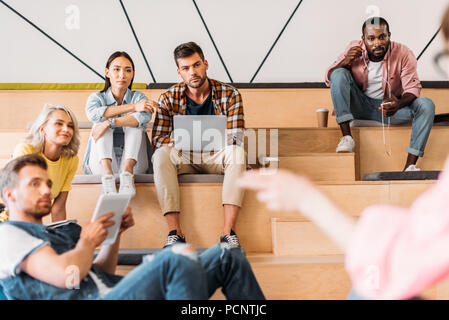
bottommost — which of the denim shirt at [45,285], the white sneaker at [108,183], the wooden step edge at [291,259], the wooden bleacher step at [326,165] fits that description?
the wooden step edge at [291,259]

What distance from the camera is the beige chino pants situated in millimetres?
1216

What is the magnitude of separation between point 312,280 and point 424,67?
150 cm

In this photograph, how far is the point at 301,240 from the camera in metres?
1.18

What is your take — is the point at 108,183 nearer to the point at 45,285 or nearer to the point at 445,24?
the point at 45,285

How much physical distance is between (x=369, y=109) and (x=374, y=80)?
100mm

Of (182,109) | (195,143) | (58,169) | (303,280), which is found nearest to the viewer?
(303,280)

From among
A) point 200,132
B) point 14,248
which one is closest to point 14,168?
point 14,248

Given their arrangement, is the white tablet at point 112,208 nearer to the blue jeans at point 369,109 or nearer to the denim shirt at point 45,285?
the denim shirt at point 45,285

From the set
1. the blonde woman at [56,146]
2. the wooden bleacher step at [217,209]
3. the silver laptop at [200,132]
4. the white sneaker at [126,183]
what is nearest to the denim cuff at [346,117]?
the wooden bleacher step at [217,209]

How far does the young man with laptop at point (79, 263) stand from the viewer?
615 millimetres

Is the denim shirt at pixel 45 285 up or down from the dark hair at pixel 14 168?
down

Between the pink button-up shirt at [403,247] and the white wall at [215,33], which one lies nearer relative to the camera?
the pink button-up shirt at [403,247]

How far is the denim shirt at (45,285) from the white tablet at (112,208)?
0.06 metres
